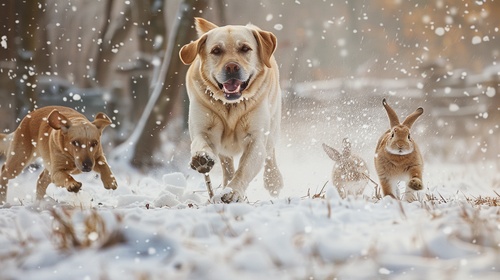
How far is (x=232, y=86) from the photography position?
4352 millimetres

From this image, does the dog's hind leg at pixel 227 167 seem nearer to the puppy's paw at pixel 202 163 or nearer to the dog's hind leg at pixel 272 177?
the dog's hind leg at pixel 272 177

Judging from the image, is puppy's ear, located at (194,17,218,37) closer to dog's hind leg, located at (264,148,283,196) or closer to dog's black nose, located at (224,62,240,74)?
dog's black nose, located at (224,62,240,74)

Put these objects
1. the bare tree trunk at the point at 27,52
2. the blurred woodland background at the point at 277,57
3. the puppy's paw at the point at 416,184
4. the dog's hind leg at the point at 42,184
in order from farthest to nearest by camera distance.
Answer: the bare tree trunk at the point at 27,52
the blurred woodland background at the point at 277,57
the dog's hind leg at the point at 42,184
the puppy's paw at the point at 416,184

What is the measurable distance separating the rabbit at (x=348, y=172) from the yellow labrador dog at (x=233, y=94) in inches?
40.7

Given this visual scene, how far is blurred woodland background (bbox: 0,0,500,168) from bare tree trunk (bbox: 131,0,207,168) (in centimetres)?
1

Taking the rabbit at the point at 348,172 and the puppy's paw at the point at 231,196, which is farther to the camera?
the rabbit at the point at 348,172

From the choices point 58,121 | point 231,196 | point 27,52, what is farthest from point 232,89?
point 27,52

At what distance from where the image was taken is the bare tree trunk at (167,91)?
7801 mm

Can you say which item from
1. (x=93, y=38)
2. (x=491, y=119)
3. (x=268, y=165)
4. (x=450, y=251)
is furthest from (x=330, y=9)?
(x=450, y=251)

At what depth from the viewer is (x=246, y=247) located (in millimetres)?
2152

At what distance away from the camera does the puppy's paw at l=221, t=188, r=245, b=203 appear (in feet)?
13.3

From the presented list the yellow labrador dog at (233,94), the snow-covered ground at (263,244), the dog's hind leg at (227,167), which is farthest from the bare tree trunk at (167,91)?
the snow-covered ground at (263,244)

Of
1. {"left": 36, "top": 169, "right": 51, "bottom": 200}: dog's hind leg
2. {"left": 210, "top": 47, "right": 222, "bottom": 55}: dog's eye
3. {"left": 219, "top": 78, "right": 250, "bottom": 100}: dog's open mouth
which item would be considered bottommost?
{"left": 36, "top": 169, "right": 51, "bottom": 200}: dog's hind leg

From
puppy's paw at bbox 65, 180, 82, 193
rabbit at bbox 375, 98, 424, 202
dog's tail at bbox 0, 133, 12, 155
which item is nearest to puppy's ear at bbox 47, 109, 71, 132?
puppy's paw at bbox 65, 180, 82, 193
